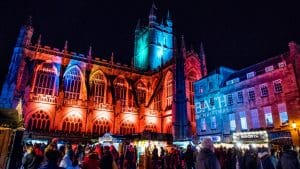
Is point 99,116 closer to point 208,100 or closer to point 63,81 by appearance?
point 63,81

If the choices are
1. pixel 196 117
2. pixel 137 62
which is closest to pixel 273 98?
pixel 196 117

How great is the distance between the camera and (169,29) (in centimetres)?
5403

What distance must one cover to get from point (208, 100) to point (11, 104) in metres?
25.7

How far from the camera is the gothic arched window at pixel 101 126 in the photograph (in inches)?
1292

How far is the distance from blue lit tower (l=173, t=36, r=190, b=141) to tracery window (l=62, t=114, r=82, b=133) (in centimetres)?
1396

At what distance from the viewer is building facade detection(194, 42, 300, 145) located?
22.2 m

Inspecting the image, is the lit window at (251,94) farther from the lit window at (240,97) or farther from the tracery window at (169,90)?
the tracery window at (169,90)

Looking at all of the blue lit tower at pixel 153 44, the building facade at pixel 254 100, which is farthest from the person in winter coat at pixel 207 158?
the blue lit tower at pixel 153 44

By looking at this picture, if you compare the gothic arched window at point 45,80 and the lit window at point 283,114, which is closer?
the lit window at point 283,114

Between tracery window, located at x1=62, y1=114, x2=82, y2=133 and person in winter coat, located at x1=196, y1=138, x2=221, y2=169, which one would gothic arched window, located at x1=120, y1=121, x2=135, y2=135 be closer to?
tracery window, located at x1=62, y1=114, x2=82, y2=133

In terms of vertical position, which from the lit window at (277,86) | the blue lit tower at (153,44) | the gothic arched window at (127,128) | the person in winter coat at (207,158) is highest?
the blue lit tower at (153,44)

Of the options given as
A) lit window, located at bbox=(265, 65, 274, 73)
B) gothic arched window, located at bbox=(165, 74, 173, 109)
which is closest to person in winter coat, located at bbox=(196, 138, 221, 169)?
lit window, located at bbox=(265, 65, 274, 73)

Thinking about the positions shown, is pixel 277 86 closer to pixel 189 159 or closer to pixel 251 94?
pixel 251 94

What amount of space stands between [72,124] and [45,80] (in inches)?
301
